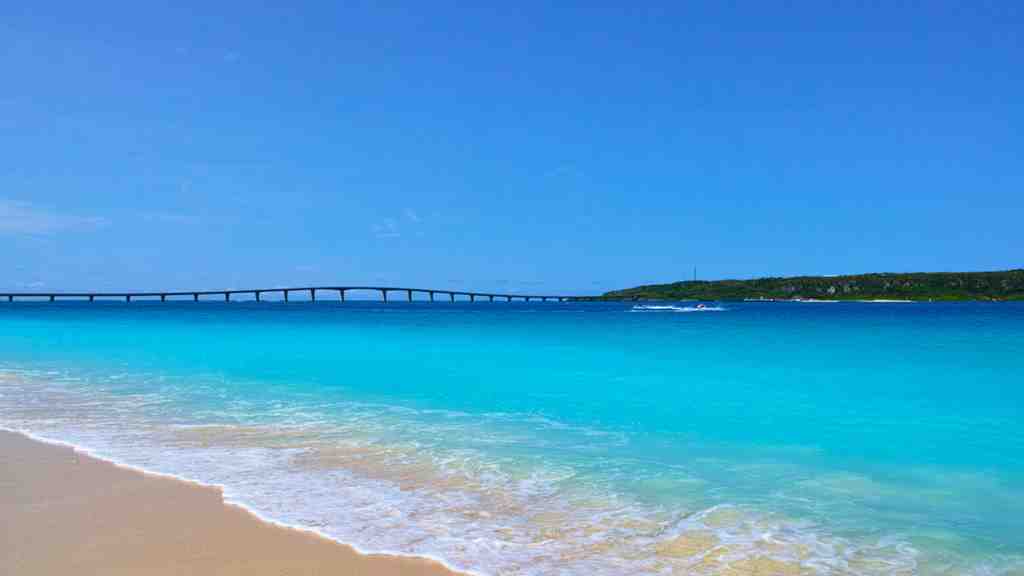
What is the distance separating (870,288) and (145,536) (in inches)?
6395

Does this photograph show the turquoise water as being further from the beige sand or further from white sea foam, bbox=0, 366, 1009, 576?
the beige sand

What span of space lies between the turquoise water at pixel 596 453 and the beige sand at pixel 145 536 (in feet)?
1.00

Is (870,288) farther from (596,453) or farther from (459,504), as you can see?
(459,504)

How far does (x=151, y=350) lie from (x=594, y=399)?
63.4 feet

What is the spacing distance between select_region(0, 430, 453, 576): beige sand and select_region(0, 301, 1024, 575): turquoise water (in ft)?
1.00

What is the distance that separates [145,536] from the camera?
4.95 metres

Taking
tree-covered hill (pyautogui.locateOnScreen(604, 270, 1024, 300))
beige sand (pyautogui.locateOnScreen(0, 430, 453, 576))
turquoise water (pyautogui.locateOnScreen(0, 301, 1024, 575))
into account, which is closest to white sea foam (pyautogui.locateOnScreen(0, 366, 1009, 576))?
turquoise water (pyautogui.locateOnScreen(0, 301, 1024, 575))

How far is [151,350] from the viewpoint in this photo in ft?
83.1

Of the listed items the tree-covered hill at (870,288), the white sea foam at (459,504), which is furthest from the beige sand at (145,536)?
the tree-covered hill at (870,288)

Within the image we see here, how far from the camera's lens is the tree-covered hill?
133 meters

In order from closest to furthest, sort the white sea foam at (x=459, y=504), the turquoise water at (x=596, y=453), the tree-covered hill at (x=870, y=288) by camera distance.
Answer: the white sea foam at (x=459, y=504) < the turquoise water at (x=596, y=453) < the tree-covered hill at (x=870, y=288)

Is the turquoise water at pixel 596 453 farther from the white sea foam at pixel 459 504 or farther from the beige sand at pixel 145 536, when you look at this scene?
the beige sand at pixel 145 536

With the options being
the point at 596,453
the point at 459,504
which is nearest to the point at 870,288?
the point at 596,453

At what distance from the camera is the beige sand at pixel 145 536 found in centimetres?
442
